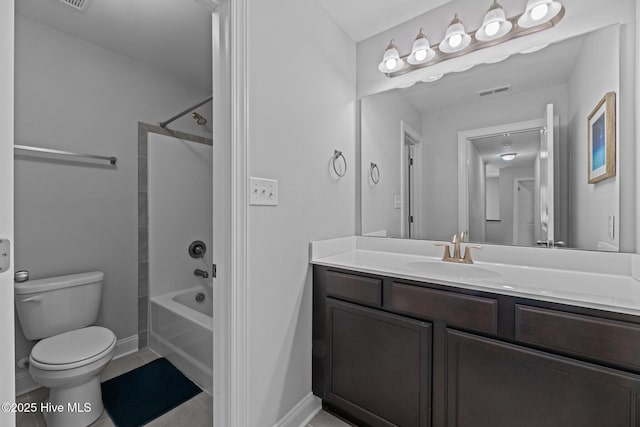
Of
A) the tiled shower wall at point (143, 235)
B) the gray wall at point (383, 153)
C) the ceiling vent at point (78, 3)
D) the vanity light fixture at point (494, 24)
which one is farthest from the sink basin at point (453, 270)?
the ceiling vent at point (78, 3)

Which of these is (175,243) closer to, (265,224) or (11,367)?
(265,224)

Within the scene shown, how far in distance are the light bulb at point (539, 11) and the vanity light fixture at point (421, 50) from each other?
0.49 m

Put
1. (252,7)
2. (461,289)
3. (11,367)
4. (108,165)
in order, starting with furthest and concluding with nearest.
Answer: (108,165), (252,7), (461,289), (11,367)

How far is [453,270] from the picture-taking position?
146 cm

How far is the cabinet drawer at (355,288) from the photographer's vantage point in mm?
1350

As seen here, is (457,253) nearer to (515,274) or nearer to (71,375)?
(515,274)

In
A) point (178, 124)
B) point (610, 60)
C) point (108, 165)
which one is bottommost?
point (108, 165)

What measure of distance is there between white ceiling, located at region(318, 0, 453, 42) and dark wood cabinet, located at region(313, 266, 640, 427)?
1625mm

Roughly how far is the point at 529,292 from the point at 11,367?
1.52 m

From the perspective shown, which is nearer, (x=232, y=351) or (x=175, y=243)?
(x=232, y=351)

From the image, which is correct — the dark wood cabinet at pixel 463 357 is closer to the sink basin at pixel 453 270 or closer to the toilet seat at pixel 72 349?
the sink basin at pixel 453 270

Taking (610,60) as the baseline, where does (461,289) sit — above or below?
below

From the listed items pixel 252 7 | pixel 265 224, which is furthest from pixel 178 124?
pixel 265 224

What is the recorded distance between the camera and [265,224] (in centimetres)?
132
